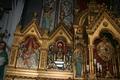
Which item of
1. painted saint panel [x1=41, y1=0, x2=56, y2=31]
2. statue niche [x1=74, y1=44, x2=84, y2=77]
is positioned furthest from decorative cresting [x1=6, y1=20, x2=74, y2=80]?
painted saint panel [x1=41, y1=0, x2=56, y2=31]

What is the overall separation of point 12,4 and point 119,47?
14.4 ft

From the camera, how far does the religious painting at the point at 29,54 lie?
6.53m

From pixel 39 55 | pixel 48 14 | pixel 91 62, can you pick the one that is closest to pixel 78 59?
pixel 91 62

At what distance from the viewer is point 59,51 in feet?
22.7

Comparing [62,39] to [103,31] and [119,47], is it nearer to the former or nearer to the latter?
[103,31]

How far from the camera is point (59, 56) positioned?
6816 millimetres

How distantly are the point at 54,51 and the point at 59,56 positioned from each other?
233mm

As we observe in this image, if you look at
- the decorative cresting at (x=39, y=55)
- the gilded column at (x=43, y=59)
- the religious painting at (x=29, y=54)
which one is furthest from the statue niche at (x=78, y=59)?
the religious painting at (x=29, y=54)

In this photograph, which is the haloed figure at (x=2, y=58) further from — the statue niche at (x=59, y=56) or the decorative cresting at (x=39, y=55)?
the statue niche at (x=59, y=56)

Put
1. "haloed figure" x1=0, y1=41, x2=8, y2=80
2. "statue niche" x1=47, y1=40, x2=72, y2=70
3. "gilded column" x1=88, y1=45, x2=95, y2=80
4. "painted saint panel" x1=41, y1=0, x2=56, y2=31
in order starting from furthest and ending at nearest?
"painted saint panel" x1=41, y1=0, x2=56, y2=31 → "statue niche" x1=47, y1=40, x2=72, y2=70 → "haloed figure" x1=0, y1=41, x2=8, y2=80 → "gilded column" x1=88, y1=45, x2=95, y2=80

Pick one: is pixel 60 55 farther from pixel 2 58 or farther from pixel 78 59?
pixel 2 58

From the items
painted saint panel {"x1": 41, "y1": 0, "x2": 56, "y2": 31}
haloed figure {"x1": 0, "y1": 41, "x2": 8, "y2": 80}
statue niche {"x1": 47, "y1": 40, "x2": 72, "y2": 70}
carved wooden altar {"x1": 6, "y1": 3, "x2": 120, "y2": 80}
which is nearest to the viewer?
carved wooden altar {"x1": 6, "y1": 3, "x2": 120, "y2": 80}

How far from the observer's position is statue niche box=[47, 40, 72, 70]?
6641 mm

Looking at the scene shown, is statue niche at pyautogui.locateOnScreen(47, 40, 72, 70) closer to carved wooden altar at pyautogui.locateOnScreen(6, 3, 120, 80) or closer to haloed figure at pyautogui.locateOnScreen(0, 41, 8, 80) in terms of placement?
carved wooden altar at pyautogui.locateOnScreen(6, 3, 120, 80)
